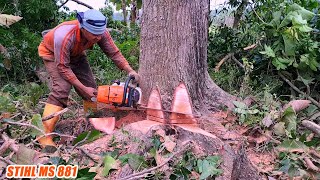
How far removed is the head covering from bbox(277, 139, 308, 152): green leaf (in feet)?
6.35

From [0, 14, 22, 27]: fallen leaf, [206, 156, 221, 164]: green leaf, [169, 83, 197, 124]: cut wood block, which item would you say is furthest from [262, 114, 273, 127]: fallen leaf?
[0, 14, 22, 27]: fallen leaf

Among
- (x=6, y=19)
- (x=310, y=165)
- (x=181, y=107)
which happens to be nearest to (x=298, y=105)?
(x=310, y=165)

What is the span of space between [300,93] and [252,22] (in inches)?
54.3

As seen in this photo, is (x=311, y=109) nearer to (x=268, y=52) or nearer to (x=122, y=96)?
(x=268, y=52)

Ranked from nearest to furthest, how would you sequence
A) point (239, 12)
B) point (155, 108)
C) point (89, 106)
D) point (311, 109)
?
point (155, 108), point (89, 106), point (311, 109), point (239, 12)

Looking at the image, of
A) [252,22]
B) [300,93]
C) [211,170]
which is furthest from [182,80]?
[252,22]

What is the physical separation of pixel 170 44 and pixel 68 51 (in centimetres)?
95

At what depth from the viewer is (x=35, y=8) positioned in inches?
234

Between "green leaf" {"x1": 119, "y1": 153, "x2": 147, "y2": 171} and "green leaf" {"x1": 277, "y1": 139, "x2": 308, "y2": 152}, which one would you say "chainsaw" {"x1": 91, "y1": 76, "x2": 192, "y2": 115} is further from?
"green leaf" {"x1": 277, "y1": 139, "x2": 308, "y2": 152}

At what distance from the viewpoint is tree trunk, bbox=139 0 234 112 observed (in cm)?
366

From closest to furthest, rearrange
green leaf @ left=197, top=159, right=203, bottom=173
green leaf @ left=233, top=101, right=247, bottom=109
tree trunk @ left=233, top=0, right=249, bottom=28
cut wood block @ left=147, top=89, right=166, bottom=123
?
green leaf @ left=197, top=159, right=203, bottom=173, cut wood block @ left=147, top=89, right=166, bottom=123, green leaf @ left=233, top=101, right=247, bottom=109, tree trunk @ left=233, top=0, right=249, bottom=28

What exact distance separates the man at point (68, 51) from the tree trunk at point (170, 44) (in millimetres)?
250

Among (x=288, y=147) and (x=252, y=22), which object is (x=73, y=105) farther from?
(x=252, y=22)

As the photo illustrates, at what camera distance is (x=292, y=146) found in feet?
11.6
